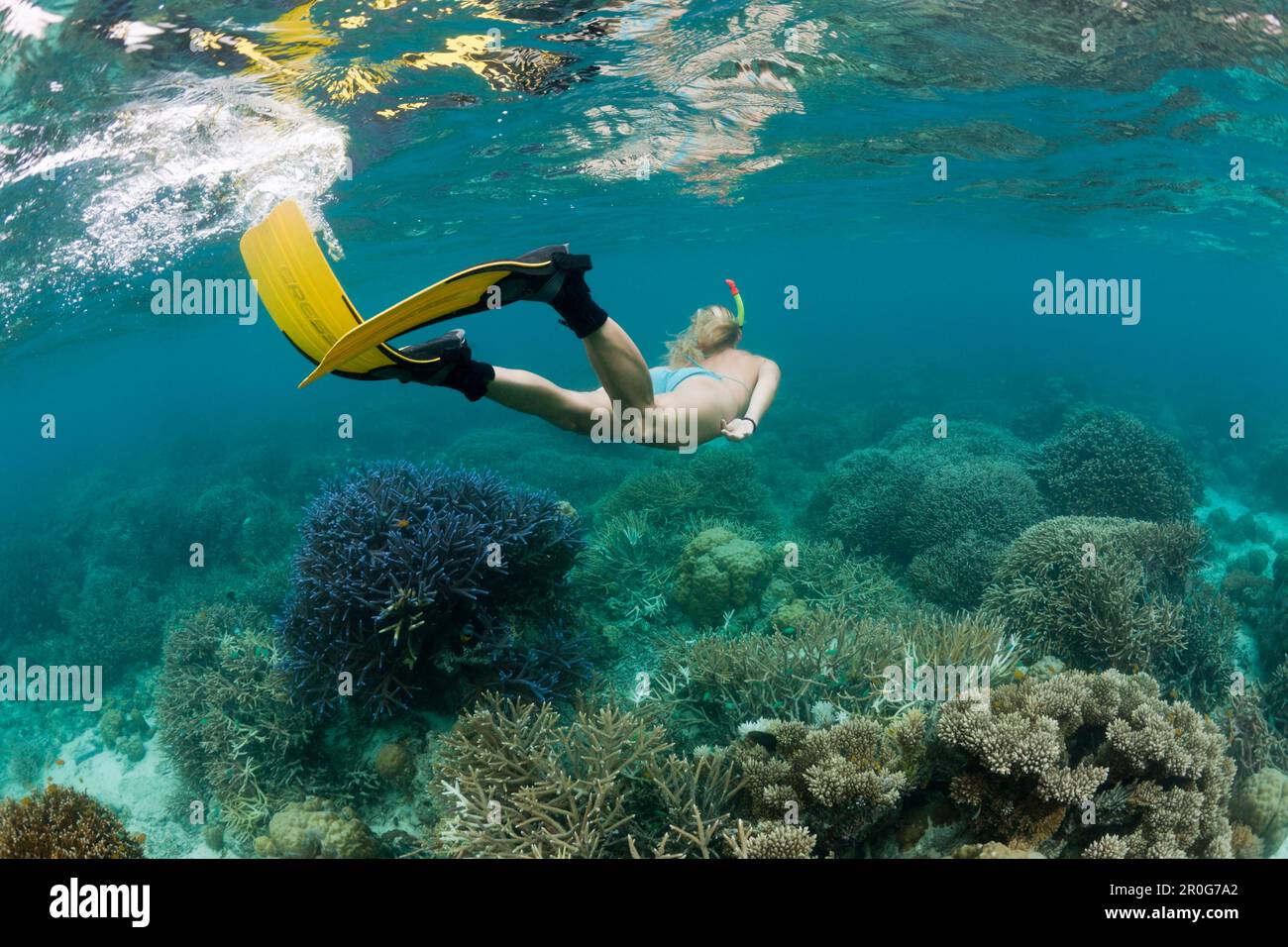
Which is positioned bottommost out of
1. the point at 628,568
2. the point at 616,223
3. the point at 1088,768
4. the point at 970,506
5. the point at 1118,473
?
the point at 628,568

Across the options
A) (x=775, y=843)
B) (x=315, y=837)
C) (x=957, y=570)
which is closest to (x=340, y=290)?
(x=315, y=837)

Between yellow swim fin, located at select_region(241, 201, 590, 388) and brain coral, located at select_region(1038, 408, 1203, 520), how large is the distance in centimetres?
1113

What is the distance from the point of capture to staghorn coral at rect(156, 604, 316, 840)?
6309mm

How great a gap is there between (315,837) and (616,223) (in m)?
29.1

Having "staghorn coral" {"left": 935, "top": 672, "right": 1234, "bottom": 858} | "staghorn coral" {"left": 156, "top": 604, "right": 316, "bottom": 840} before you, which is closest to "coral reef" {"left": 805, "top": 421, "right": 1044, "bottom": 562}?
"staghorn coral" {"left": 935, "top": 672, "right": 1234, "bottom": 858}

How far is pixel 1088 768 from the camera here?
391 centimetres

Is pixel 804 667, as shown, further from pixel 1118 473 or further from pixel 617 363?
pixel 1118 473

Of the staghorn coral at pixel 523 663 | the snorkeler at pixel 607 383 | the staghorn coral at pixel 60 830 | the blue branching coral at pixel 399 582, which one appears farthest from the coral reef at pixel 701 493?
the staghorn coral at pixel 60 830

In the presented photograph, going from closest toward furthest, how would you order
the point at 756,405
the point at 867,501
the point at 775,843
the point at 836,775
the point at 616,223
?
the point at 775,843, the point at 836,775, the point at 756,405, the point at 867,501, the point at 616,223

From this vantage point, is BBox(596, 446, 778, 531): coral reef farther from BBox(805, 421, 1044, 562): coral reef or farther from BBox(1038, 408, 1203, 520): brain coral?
BBox(1038, 408, 1203, 520): brain coral

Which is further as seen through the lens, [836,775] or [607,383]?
[607,383]

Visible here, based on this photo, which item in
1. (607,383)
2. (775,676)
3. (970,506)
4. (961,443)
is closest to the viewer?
(607,383)

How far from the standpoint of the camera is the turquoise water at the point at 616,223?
696cm

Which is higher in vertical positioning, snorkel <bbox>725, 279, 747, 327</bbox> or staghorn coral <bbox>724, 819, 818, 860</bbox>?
snorkel <bbox>725, 279, 747, 327</bbox>
